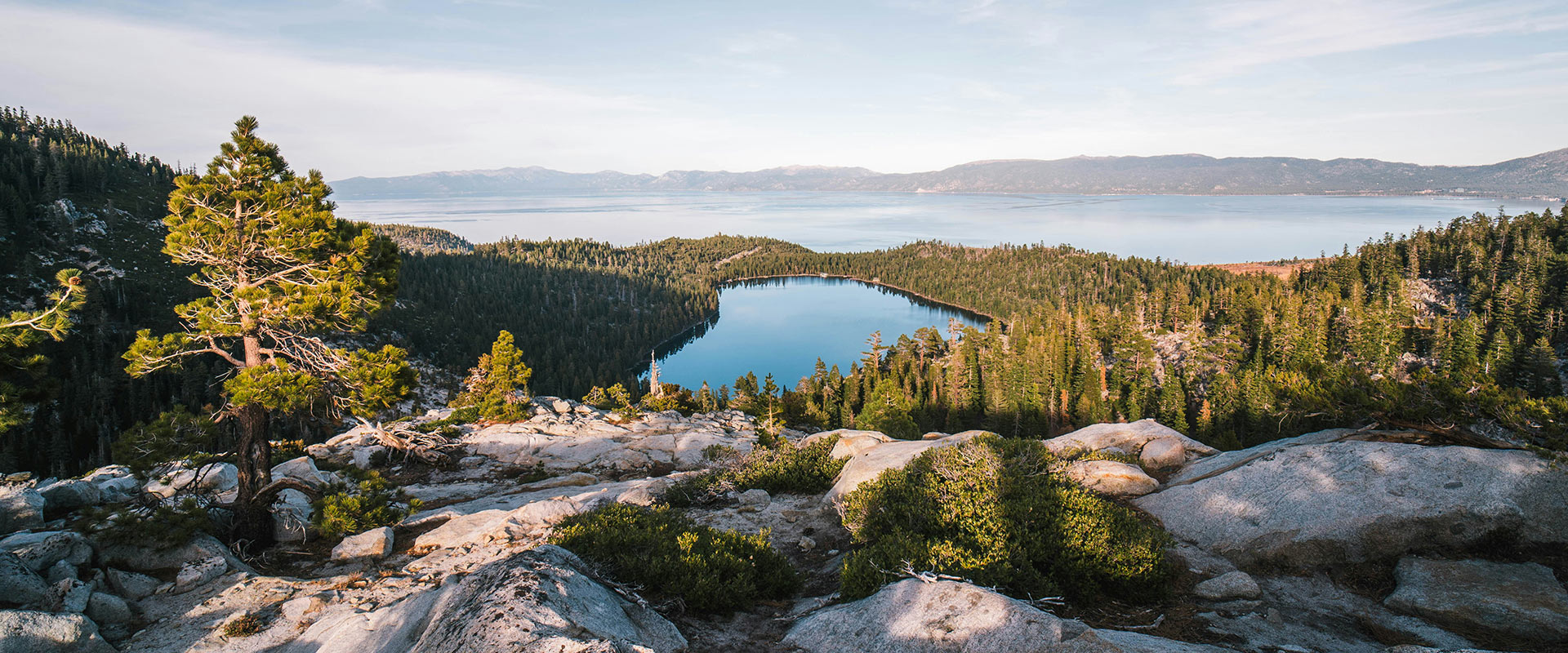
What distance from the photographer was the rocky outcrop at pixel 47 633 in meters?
8.54

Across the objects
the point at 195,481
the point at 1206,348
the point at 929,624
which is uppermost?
the point at 929,624

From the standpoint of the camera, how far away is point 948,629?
27.6ft

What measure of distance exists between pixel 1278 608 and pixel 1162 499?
4.74 m

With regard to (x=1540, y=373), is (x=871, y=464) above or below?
above

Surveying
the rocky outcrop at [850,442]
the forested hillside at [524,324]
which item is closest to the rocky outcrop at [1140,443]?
the rocky outcrop at [850,442]

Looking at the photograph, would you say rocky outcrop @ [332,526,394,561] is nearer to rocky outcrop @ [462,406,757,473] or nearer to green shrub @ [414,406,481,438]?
rocky outcrop @ [462,406,757,473]

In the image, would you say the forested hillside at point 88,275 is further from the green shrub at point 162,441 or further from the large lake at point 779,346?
the large lake at point 779,346

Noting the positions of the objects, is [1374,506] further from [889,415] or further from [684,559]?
[889,415]

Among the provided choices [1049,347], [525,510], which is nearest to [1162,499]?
[525,510]

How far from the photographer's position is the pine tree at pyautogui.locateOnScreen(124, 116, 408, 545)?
533 inches

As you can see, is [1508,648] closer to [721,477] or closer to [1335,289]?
[721,477]

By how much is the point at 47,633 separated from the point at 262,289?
723cm

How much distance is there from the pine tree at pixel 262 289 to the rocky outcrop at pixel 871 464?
12.2 m

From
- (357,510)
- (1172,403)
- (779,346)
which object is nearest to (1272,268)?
(779,346)
